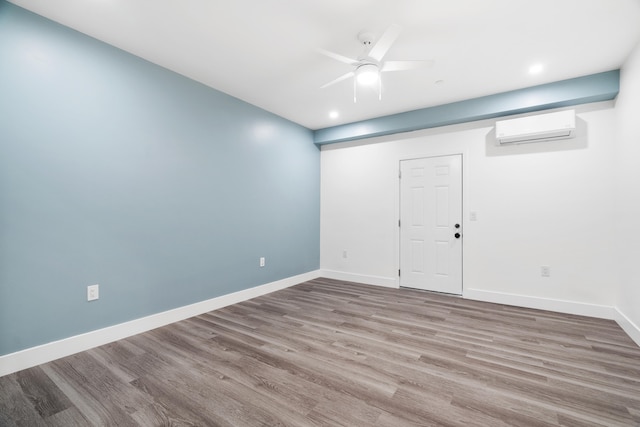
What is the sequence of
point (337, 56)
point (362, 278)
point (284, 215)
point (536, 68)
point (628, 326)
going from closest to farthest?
point (337, 56) < point (628, 326) < point (536, 68) < point (284, 215) < point (362, 278)

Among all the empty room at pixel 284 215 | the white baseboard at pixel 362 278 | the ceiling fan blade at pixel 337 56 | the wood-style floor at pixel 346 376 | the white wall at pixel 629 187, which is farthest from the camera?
the white baseboard at pixel 362 278

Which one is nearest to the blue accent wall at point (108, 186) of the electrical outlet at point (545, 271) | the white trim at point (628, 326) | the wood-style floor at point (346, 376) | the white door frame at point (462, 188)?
the wood-style floor at point (346, 376)

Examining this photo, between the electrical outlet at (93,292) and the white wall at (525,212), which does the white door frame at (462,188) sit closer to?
the white wall at (525,212)

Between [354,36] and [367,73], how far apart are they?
1.07 feet

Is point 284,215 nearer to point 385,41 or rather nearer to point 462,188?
point 462,188

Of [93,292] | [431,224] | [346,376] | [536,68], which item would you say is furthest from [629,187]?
[93,292]

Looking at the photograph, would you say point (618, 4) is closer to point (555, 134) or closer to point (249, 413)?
point (555, 134)

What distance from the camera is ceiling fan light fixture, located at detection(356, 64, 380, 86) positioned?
256 cm

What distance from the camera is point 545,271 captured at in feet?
11.7

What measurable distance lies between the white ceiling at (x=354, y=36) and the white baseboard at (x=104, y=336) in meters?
2.70

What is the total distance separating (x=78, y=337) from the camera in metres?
2.42

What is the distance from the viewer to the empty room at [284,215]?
1955 mm

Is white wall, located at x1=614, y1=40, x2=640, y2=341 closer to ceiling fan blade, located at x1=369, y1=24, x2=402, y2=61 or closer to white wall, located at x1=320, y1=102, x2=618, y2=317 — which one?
white wall, located at x1=320, y1=102, x2=618, y2=317

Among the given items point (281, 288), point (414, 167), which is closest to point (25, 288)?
point (281, 288)
